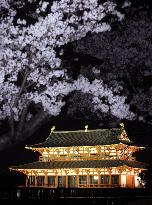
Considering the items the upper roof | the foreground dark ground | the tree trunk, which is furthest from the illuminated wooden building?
the foreground dark ground

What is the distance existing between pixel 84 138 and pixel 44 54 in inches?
294

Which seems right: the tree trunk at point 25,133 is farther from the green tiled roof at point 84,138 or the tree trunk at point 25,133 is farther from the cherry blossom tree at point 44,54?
the green tiled roof at point 84,138

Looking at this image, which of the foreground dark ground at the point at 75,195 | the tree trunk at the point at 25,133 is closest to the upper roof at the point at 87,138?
the tree trunk at the point at 25,133

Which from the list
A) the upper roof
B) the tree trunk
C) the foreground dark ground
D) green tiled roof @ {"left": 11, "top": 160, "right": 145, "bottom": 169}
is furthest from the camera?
the tree trunk

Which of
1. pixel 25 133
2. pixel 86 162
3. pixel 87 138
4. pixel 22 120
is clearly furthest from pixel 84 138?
pixel 22 120

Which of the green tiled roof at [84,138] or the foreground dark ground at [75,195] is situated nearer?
the foreground dark ground at [75,195]

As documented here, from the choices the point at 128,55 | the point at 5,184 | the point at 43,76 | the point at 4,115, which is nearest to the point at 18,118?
the point at 4,115

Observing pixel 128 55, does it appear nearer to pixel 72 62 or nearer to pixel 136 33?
pixel 136 33

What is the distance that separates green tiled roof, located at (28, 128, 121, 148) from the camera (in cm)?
3644

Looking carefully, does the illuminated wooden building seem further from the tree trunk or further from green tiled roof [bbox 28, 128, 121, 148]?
the tree trunk

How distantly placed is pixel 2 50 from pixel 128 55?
10.3m

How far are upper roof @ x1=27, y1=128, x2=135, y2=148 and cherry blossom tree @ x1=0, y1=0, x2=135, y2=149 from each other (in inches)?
70.4

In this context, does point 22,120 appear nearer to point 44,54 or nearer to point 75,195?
point 44,54

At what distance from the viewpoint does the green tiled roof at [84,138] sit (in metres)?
36.4
